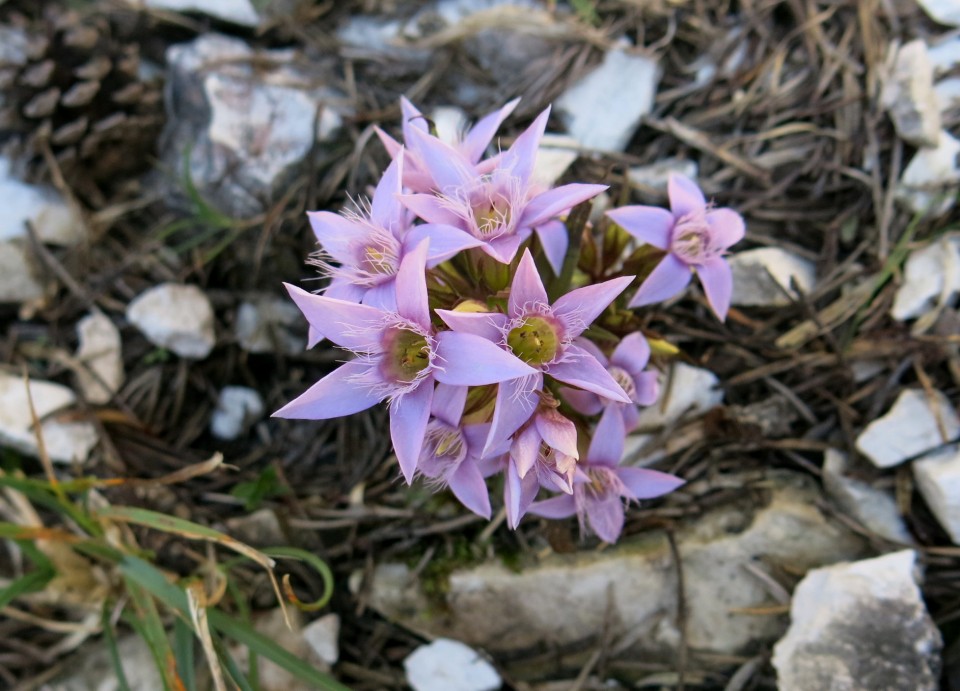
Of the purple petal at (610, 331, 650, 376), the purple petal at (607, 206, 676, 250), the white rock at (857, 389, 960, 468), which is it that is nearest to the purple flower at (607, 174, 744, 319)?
the purple petal at (607, 206, 676, 250)

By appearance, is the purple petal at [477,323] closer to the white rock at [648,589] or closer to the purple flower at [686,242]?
the purple flower at [686,242]

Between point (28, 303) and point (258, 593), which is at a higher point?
point (28, 303)

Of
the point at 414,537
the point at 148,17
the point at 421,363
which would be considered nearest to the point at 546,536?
the point at 414,537

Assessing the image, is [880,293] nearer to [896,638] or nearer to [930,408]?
[930,408]

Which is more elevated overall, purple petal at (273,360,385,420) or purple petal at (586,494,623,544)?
purple petal at (273,360,385,420)

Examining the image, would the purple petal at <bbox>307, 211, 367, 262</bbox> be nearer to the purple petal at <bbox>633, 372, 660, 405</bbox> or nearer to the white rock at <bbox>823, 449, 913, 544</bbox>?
the purple petal at <bbox>633, 372, 660, 405</bbox>

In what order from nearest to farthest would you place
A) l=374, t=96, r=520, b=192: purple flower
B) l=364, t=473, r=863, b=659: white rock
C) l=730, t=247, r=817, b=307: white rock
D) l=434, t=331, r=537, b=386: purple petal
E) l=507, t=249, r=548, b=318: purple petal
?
l=434, t=331, r=537, b=386: purple petal → l=507, t=249, r=548, b=318: purple petal → l=374, t=96, r=520, b=192: purple flower → l=364, t=473, r=863, b=659: white rock → l=730, t=247, r=817, b=307: white rock
